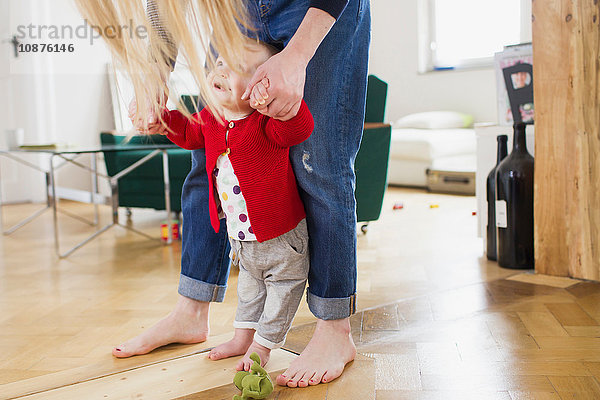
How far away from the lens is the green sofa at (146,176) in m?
3.10

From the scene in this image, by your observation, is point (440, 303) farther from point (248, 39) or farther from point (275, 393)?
point (248, 39)

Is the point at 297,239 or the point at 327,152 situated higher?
the point at 327,152

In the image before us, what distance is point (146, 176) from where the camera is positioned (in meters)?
3.27

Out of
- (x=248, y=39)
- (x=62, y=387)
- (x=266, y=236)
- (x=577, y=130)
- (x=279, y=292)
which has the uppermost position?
(x=248, y=39)

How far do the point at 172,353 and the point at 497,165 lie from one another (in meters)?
1.40

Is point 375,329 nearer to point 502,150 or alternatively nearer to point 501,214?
point 501,214

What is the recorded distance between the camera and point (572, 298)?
178 cm

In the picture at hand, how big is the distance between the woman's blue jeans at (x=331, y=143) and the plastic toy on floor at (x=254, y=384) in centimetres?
19

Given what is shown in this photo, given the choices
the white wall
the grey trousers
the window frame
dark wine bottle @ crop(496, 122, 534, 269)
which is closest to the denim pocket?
the grey trousers

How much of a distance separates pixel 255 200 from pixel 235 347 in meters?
0.34

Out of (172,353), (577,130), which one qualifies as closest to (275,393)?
(172,353)

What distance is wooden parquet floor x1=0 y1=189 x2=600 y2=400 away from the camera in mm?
1179

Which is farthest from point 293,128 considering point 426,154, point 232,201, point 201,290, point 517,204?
point 426,154

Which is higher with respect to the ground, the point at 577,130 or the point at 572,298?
the point at 577,130
